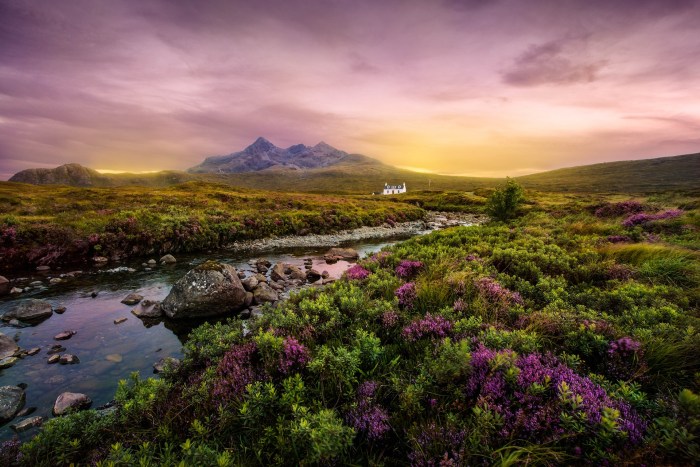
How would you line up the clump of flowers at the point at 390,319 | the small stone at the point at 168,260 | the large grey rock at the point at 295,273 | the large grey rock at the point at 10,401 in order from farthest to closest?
the small stone at the point at 168,260, the large grey rock at the point at 295,273, the large grey rock at the point at 10,401, the clump of flowers at the point at 390,319

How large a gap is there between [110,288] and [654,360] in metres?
19.0

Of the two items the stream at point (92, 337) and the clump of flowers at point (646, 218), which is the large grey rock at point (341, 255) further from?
the clump of flowers at point (646, 218)

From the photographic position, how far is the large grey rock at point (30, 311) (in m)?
10.8

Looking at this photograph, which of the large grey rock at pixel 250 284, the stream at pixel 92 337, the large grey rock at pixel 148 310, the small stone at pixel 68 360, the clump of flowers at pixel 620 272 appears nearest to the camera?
the stream at pixel 92 337

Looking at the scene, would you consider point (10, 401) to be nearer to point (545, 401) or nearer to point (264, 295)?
point (264, 295)

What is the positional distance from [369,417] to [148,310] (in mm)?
11640

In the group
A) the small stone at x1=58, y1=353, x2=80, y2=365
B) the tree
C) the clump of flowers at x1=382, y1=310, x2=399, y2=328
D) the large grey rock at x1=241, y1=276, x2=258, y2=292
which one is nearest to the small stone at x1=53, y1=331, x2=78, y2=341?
the small stone at x1=58, y1=353, x2=80, y2=365

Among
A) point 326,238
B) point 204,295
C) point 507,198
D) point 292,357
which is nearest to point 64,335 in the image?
point 204,295

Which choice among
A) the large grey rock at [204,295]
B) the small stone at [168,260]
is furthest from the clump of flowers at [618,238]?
the small stone at [168,260]

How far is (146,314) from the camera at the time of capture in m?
11.7

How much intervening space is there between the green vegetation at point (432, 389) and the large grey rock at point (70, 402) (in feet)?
9.27

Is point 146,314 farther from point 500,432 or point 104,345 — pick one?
point 500,432

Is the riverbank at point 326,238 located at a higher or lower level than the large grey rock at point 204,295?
lower

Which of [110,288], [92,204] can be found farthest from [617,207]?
[92,204]
